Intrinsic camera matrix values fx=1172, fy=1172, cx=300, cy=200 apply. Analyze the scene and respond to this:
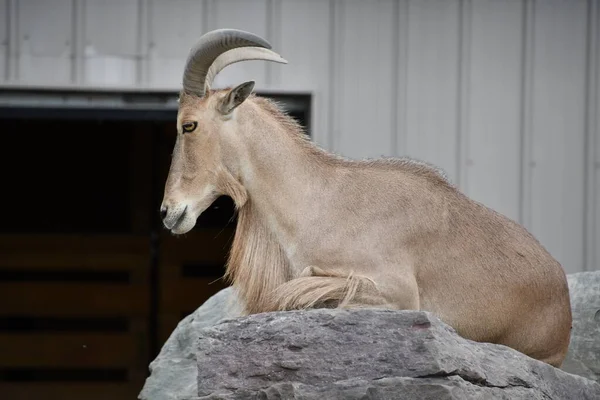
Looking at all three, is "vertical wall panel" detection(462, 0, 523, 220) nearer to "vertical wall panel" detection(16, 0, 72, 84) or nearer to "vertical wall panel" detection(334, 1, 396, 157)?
"vertical wall panel" detection(334, 1, 396, 157)

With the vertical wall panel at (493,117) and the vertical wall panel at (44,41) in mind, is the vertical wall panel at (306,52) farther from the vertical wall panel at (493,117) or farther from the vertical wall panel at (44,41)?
the vertical wall panel at (44,41)

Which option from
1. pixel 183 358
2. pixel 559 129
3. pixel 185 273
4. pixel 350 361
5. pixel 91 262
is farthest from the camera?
pixel 185 273

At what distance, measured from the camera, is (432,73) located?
891 cm

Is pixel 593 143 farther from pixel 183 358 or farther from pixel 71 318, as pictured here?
pixel 71 318

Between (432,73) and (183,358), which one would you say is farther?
(432,73)

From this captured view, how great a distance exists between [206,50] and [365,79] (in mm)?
2616

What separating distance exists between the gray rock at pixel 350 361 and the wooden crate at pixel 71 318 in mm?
7182

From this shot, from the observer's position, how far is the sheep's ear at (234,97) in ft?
21.2

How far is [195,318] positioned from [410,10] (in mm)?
2937

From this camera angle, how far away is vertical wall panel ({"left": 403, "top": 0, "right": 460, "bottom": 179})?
8.88 m

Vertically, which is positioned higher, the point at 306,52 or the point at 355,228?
the point at 306,52

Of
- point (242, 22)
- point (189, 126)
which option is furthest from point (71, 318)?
point (189, 126)

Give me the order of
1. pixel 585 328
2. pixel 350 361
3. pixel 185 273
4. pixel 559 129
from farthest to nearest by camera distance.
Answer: pixel 185 273 → pixel 559 129 → pixel 585 328 → pixel 350 361

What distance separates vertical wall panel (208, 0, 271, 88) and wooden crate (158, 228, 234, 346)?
374cm
